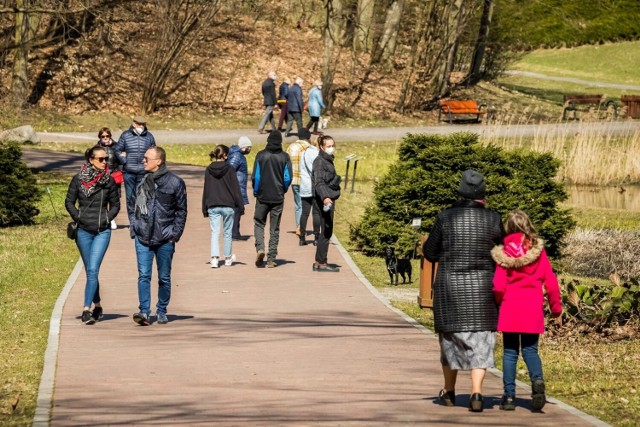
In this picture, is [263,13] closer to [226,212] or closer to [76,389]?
[226,212]

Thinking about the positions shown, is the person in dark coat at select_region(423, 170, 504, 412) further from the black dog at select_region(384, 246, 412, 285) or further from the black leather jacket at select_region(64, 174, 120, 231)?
the black dog at select_region(384, 246, 412, 285)

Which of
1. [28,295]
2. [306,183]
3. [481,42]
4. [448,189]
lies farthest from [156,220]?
[481,42]

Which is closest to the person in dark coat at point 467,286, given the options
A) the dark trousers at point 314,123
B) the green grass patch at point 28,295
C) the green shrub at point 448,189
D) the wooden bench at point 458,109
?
the green grass patch at point 28,295

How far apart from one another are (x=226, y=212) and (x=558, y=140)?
45.6 feet

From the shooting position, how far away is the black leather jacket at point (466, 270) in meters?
8.89

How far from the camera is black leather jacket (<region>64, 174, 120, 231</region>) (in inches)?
501

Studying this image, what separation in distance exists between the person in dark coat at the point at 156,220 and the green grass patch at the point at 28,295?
44.1 inches

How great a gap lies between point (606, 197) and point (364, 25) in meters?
21.3

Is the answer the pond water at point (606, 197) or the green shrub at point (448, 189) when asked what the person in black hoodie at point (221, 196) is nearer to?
the green shrub at point (448, 189)

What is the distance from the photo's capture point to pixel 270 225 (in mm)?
17172

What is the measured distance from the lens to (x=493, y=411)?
356 inches

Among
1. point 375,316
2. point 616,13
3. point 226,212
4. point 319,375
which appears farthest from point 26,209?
point 616,13

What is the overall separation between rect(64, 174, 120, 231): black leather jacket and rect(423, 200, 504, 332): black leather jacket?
483cm

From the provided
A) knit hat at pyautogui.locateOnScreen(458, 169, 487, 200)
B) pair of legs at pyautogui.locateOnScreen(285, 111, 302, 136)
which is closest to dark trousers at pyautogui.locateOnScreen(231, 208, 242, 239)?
knit hat at pyautogui.locateOnScreen(458, 169, 487, 200)
